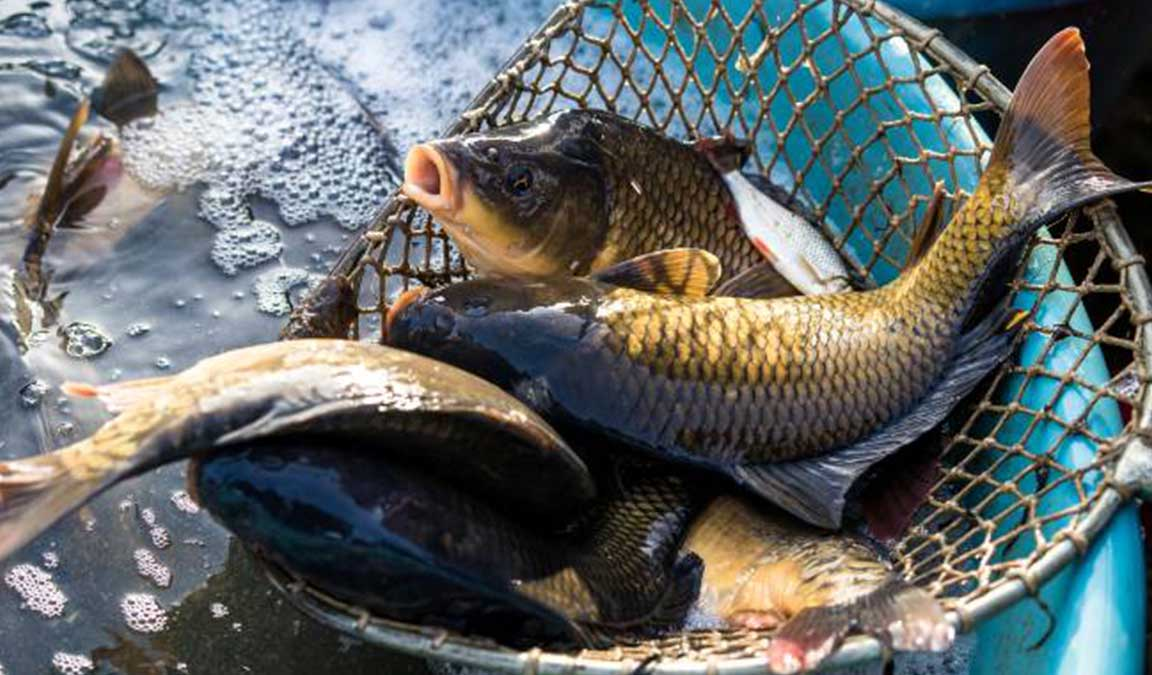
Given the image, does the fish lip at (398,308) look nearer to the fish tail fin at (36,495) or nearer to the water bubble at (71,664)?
the fish tail fin at (36,495)

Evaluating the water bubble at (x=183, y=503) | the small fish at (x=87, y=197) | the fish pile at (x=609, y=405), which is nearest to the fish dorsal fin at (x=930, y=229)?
the fish pile at (x=609, y=405)

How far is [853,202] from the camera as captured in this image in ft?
11.2

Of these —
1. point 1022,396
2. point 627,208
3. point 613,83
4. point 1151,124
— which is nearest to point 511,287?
point 627,208

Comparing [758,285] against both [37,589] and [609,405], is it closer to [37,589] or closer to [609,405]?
[609,405]

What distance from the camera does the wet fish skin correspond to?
2.54 meters

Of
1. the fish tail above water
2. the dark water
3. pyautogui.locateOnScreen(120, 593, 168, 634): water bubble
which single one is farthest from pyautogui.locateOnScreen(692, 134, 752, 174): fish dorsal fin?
pyautogui.locateOnScreen(120, 593, 168, 634): water bubble

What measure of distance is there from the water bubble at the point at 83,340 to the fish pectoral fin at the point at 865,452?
1.78 meters

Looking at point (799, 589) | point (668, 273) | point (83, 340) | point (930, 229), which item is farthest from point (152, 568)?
point (930, 229)

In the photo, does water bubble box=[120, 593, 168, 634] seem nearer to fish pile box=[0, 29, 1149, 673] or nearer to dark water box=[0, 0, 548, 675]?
dark water box=[0, 0, 548, 675]

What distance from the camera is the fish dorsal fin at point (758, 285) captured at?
2.74 metres

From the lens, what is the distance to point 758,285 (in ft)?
9.12

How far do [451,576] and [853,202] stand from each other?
6.20 ft

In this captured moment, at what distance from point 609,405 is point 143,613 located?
1164 millimetres

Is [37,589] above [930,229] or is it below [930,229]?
below
